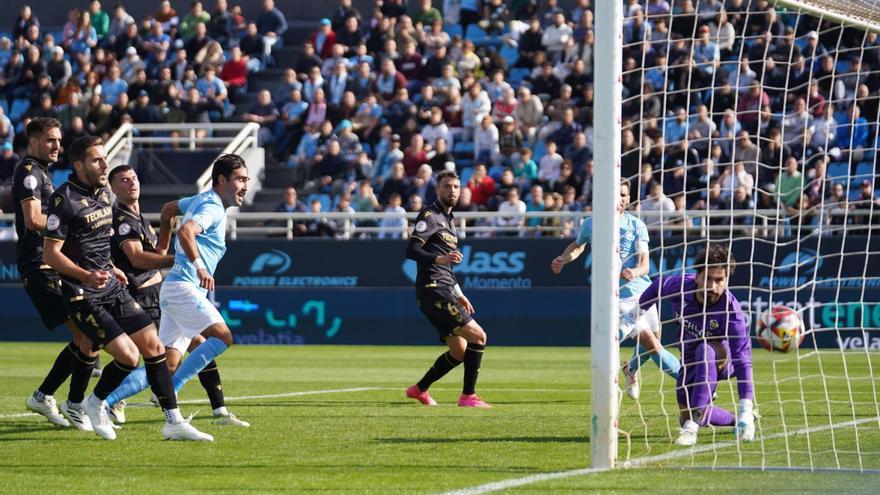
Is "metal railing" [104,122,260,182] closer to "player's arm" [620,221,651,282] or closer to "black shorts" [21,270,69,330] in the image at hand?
"player's arm" [620,221,651,282]

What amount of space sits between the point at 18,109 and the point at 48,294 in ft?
71.5

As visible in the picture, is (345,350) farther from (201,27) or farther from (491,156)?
(201,27)

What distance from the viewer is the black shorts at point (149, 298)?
12.0 m

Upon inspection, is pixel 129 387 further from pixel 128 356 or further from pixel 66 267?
pixel 66 267

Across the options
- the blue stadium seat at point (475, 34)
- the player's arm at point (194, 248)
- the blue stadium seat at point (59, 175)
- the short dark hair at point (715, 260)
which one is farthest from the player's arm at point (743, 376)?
the blue stadium seat at point (59, 175)

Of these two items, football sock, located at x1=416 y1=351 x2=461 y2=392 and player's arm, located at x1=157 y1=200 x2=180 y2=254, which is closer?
player's arm, located at x1=157 y1=200 x2=180 y2=254

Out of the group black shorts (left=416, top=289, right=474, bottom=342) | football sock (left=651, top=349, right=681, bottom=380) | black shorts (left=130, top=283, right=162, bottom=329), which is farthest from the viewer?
black shorts (left=416, top=289, right=474, bottom=342)

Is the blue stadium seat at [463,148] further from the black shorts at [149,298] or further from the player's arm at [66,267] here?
the player's arm at [66,267]

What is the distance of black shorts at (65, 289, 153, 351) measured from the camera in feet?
30.5

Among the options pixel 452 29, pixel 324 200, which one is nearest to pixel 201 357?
pixel 324 200

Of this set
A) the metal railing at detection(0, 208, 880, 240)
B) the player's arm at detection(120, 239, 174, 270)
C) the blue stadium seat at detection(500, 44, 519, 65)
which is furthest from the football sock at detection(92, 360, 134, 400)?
the blue stadium seat at detection(500, 44, 519, 65)

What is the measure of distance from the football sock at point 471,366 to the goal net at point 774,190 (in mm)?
1383

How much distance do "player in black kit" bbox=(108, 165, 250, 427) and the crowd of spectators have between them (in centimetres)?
920

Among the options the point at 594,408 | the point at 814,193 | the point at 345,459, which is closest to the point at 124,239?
the point at 345,459
